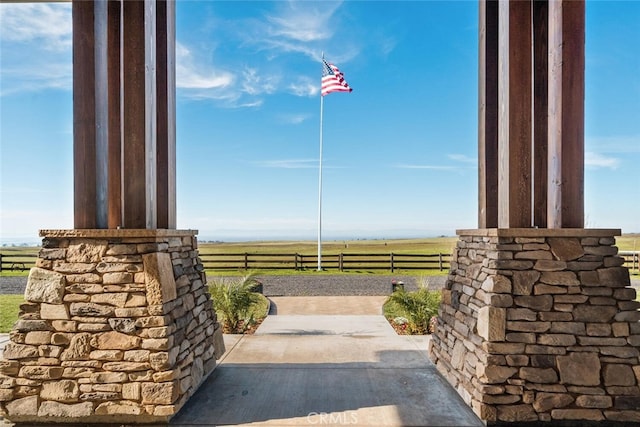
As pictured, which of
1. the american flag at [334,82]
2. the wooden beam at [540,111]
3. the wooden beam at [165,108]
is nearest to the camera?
the wooden beam at [540,111]

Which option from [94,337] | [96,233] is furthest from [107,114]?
[94,337]

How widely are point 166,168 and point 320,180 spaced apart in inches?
426

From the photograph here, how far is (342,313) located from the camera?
24.7ft

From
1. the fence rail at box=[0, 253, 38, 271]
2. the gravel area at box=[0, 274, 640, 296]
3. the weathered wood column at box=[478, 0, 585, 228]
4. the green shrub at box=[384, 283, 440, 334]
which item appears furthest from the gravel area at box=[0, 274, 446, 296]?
the weathered wood column at box=[478, 0, 585, 228]

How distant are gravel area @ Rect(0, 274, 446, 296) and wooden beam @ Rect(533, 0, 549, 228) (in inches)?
275

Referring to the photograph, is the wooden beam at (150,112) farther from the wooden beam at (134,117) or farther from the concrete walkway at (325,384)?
the concrete walkway at (325,384)

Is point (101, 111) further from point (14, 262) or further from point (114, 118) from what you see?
point (14, 262)

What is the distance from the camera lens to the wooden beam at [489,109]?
381cm

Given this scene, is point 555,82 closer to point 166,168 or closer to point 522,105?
point 522,105

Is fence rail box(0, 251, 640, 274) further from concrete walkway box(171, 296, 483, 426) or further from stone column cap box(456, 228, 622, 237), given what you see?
stone column cap box(456, 228, 622, 237)

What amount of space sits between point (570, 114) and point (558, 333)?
1858mm

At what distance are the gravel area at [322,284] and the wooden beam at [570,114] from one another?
7.30 metres

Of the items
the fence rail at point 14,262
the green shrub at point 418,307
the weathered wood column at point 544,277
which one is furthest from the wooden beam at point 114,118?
the fence rail at point 14,262

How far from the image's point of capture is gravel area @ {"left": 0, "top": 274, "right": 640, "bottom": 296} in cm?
1023
